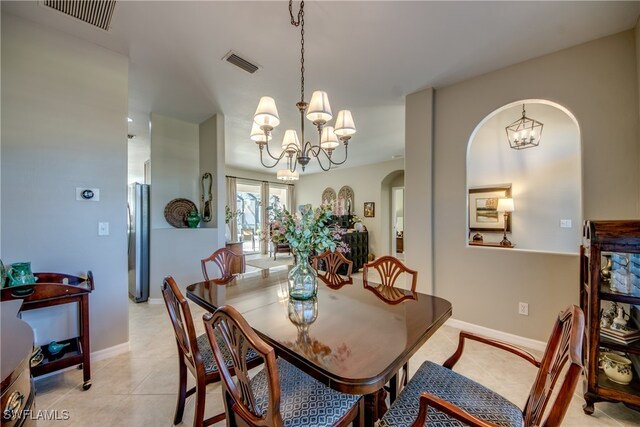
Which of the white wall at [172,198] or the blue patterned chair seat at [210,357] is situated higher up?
the white wall at [172,198]

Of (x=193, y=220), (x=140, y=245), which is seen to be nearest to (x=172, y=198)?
(x=193, y=220)

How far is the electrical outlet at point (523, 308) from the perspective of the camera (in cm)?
246

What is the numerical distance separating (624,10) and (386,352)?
2956 millimetres

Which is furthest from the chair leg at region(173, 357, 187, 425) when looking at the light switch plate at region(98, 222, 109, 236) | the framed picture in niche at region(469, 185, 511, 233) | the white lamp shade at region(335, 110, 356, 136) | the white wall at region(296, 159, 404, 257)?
the white wall at region(296, 159, 404, 257)

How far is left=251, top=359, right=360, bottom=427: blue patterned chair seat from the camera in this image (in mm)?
1024

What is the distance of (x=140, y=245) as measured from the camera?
3.73m

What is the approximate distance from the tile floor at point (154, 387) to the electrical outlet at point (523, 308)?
1.52ft

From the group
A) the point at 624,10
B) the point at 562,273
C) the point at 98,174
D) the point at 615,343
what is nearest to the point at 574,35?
the point at 624,10

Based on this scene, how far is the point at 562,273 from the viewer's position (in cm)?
229

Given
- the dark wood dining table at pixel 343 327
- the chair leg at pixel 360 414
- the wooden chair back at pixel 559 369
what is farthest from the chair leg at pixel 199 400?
the wooden chair back at pixel 559 369

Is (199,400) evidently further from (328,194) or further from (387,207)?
(328,194)

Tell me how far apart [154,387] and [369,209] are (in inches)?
237

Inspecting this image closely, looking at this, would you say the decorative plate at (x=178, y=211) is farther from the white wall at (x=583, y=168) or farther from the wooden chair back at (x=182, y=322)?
the white wall at (x=583, y=168)

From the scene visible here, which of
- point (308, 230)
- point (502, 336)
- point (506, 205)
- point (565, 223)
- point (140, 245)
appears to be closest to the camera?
point (308, 230)
